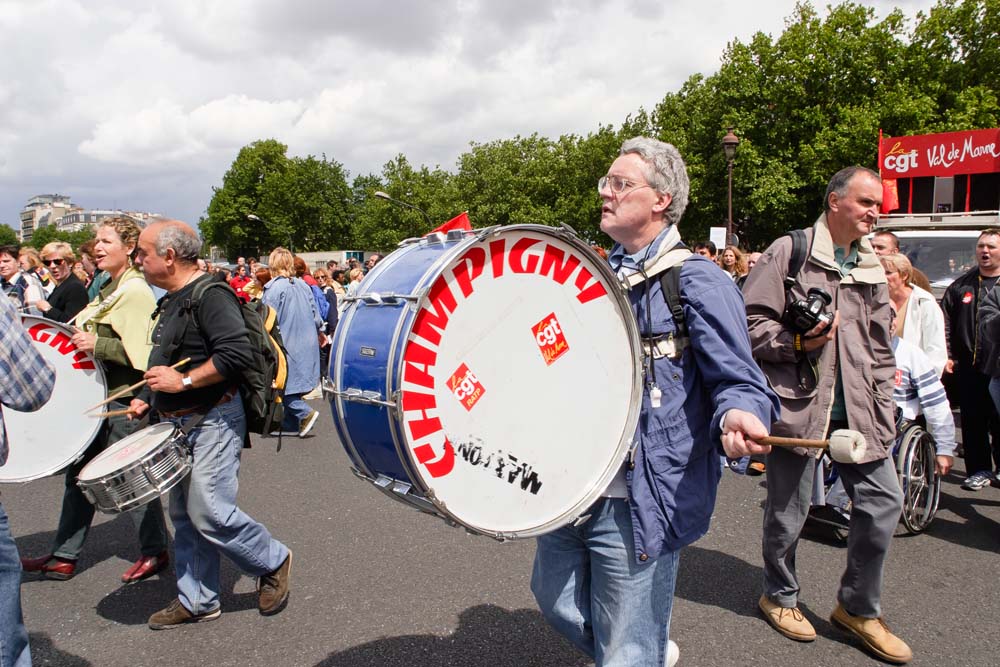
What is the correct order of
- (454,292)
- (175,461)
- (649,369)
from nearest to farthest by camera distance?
(454,292) < (649,369) < (175,461)

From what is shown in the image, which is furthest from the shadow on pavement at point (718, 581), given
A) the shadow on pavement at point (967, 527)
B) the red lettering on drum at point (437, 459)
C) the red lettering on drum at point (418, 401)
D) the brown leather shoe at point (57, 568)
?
the brown leather shoe at point (57, 568)

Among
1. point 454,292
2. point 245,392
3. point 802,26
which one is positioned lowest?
point 245,392

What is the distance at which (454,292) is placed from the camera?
67.9 inches

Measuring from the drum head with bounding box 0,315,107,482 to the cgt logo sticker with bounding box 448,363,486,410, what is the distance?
2.78 metres

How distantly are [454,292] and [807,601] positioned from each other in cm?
284

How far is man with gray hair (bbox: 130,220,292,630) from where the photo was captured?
10.3 feet

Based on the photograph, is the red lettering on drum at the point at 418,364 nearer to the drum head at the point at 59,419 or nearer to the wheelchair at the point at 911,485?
the drum head at the point at 59,419

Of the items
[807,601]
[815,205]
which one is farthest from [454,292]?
[815,205]

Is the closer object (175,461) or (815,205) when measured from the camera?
(175,461)

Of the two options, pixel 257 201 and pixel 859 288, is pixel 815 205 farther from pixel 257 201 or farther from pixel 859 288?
pixel 257 201

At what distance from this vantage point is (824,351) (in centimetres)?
297

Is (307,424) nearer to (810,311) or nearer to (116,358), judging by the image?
(116,358)

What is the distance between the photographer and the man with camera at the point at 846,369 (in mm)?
2961

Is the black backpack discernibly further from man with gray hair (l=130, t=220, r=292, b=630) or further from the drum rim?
the drum rim
